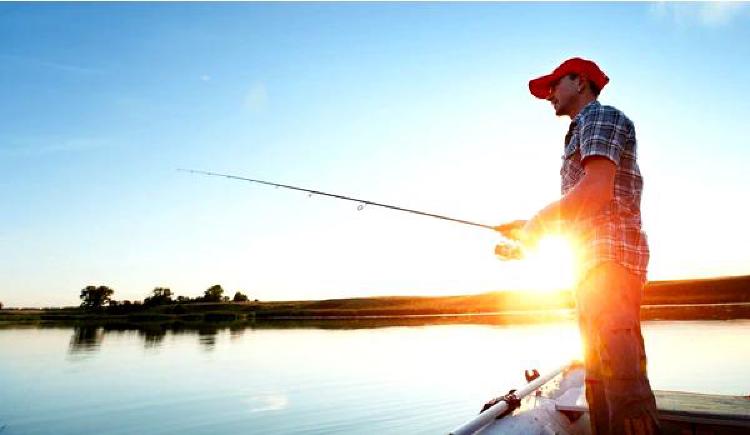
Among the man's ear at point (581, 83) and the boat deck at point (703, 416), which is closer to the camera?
the man's ear at point (581, 83)

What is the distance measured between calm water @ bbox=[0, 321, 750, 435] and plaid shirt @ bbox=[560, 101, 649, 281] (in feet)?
17.6

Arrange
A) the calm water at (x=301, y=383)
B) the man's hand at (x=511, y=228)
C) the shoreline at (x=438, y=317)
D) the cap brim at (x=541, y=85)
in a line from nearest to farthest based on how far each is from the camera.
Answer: the cap brim at (x=541, y=85) → the man's hand at (x=511, y=228) → the calm water at (x=301, y=383) → the shoreline at (x=438, y=317)

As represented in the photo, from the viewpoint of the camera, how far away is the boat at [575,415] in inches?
152

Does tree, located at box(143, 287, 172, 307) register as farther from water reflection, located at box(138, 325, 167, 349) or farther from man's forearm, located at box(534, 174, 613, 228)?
man's forearm, located at box(534, 174, 613, 228)

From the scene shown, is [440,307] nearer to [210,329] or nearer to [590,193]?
[210,329]

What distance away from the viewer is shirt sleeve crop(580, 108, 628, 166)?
2.86m

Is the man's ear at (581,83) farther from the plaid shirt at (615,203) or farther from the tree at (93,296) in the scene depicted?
the tree at (93,296)

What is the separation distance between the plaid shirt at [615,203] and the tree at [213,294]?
598ft

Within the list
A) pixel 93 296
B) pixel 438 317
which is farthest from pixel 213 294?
pixel 438 317

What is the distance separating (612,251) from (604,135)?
2.38 ft

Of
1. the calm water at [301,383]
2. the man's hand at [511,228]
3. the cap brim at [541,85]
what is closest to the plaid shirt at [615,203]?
the cap brim at [541,85]

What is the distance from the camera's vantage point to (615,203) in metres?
2.96

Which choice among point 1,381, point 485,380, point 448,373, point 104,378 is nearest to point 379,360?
point 448,373

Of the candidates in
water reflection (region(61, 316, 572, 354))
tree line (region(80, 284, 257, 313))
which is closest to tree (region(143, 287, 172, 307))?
tree line (region(80, 284, 257, 313))
